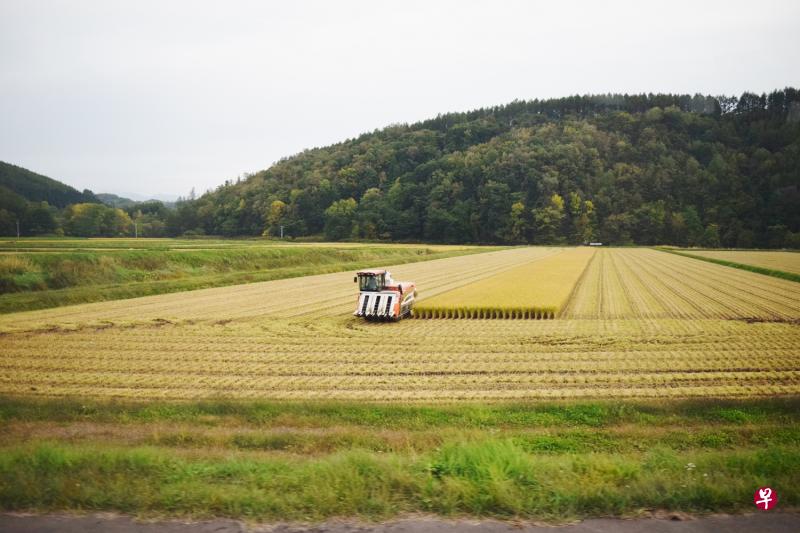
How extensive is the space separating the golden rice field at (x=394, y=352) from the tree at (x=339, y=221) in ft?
321

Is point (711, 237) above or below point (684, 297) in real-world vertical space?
above

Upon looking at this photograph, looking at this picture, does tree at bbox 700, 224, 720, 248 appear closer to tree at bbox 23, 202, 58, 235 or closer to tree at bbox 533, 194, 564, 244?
tree at bbox 533, 194, 564, 244

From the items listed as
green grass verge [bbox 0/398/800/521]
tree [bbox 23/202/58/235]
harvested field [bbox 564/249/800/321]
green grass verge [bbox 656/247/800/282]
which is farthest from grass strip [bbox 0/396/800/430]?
tree [bbox 23/202/58/235]

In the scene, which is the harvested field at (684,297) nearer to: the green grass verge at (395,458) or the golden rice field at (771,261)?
the golden rice field at (771,261)

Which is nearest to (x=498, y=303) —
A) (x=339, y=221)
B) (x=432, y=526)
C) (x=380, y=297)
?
(x=380, y=297)

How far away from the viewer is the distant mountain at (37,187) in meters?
99.9

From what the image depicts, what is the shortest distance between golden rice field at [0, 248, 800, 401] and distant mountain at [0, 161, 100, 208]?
9620 centimetres

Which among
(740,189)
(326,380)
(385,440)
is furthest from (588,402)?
(740,189)

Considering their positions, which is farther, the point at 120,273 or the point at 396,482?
the point at 120,273

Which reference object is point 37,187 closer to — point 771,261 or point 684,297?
point 684,297

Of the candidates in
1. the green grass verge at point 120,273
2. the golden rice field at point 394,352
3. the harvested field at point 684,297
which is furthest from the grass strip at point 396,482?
the green grass verge at point 120,273

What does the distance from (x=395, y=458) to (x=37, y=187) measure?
437 feet

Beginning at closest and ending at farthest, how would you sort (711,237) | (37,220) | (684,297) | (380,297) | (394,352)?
(394,352)
(380,297)
(684,297)
(37,220)
(711,237)

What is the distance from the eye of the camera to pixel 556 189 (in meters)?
121
